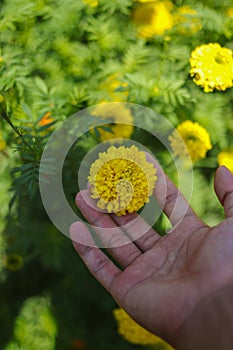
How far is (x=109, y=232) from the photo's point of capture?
1583 millimetres

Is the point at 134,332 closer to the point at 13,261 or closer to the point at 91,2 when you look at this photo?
the point at 13,261

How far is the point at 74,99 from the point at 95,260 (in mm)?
680

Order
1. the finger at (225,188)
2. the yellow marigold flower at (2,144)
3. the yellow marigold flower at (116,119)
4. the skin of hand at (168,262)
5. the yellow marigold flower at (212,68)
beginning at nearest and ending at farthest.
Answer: the skin of hand at (168,262)
the finger at (225,188)
the yellow marigold flower at (212,68)
the yellow marigold flower at (116,119)
the yellow marigold flower at (2,144)

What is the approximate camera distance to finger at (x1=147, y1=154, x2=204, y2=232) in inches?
62.2

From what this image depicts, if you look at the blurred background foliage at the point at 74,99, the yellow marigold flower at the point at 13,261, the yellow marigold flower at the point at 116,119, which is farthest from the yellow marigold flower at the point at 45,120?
the yellow marigold flower at the point at 13,261

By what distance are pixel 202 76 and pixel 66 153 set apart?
60 cm

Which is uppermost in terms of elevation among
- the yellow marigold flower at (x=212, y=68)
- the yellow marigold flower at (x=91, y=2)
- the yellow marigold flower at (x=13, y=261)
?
the yellow marigold flower at (x=91, y=2)

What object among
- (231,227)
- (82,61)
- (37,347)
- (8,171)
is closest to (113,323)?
(37,347)

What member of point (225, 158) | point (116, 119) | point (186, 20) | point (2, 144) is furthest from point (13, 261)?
point (186, 20)

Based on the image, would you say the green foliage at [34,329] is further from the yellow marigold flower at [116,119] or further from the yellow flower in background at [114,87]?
the yellow flower in background at [114,87]

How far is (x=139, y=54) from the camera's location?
1941 millimetres

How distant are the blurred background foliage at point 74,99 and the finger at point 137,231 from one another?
319 millimetres

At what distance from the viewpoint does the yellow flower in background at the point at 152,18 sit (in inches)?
79.6

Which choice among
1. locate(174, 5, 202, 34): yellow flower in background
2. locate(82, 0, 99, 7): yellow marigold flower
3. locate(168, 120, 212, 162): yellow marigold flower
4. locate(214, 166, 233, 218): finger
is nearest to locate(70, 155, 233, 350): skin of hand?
locate(214, 166, 233, 218): finger
